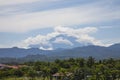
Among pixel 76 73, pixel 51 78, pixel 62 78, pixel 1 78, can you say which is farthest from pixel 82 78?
pixel 1 78

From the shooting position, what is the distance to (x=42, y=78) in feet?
258

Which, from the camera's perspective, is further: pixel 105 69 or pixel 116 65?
pixel 116 65

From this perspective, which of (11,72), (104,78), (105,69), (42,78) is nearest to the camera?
(104,78)

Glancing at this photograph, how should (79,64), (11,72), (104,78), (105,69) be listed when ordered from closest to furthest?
(104,78), (105,69), (79,64), (11,72)

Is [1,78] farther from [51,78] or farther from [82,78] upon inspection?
[82,78]

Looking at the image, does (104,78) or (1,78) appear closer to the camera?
(104,78)

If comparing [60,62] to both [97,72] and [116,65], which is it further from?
[97,72]

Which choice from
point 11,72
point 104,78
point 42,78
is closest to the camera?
point 104,78

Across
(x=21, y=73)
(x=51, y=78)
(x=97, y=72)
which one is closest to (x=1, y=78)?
(x=21, y=73)

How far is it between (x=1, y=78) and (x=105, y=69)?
26.1 meters

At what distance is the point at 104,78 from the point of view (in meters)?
66.9

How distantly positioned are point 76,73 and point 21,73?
23448 mm

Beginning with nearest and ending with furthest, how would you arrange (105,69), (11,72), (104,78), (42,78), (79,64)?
1. (104,78)
2. (105,69)
3. (42,78)
4. (79,64)
5. (11,72)

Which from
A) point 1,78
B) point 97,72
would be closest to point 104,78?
point 97,72
